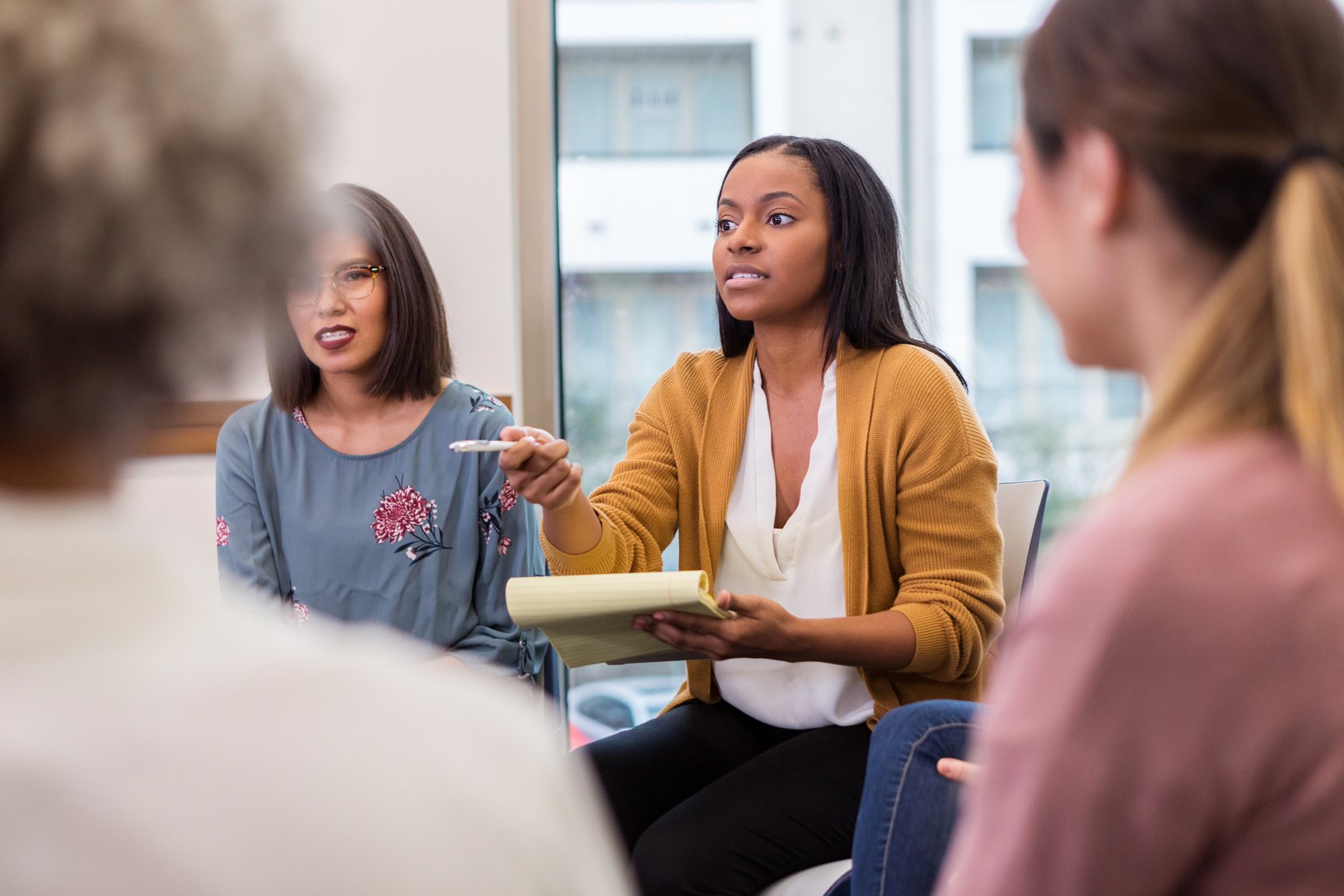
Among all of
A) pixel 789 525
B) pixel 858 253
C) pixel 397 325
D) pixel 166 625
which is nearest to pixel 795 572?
pixel 789 525

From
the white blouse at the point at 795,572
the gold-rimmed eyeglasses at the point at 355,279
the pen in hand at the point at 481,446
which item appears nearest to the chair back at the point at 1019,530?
the white blouse at the point at 795,572

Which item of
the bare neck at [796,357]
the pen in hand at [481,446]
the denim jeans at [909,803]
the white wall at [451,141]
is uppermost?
the white wall at [451,141]

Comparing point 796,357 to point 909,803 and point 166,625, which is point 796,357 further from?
point 166,625

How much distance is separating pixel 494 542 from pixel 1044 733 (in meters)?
1.39

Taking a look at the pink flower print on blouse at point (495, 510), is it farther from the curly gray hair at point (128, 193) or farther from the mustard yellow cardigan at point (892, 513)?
the curly gray hair at point (128, 193)

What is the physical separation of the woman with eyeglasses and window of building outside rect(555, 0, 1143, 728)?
0.86m

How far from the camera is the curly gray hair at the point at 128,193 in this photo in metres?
0.43

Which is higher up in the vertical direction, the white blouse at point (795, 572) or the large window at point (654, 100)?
the large window at point (654, 100)

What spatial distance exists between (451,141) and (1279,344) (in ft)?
6.85

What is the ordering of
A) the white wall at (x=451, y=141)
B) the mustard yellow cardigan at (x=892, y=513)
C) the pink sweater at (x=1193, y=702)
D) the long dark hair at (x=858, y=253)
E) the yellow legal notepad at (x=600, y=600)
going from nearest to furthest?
the pink sweater at (x=1193, y=702) → the yellow legal notepad at (x=600, y=600) → the mustard yellow cardigan at (x=892, y=513) → the long dark hair at (x=858, y=253) → the white wall at (x=451, y=141)

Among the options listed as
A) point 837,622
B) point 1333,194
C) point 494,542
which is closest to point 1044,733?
point 1333,194

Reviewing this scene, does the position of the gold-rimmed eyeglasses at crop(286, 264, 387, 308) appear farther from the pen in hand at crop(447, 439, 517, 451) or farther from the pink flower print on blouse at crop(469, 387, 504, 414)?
the pen in hand at crop(447, 439, 517, 451)

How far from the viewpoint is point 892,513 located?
1615mm

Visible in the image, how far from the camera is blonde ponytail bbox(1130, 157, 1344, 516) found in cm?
59
